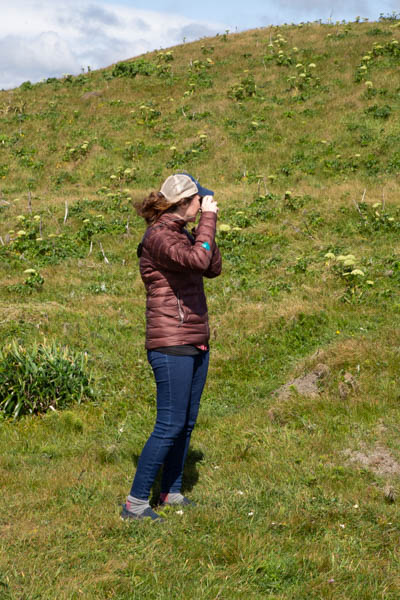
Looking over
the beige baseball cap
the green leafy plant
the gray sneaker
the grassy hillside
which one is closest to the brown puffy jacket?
the beige baseball cap

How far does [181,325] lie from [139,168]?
51.6 ft

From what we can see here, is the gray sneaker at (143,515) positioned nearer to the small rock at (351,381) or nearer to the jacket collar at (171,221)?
the jacket collar at (171,221)

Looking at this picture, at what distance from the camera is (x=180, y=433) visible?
3.98m

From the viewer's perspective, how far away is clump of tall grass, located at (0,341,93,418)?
659cm

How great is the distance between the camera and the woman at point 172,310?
3.81m

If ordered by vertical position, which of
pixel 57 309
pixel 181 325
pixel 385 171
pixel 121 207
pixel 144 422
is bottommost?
pixel 144 422

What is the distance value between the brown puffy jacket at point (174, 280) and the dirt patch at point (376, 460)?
206 centimetres

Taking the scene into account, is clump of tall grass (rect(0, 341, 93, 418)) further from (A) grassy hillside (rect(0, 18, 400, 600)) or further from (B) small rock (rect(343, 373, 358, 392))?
(B) small rock (rect(343, 373, 358, 392))

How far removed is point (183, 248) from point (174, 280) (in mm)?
280

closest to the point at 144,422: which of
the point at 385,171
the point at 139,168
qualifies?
the point at 385,171

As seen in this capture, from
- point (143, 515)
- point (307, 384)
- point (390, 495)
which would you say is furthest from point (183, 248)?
point (307, 384)

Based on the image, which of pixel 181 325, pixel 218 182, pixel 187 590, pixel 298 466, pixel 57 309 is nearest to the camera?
pixel 187 590

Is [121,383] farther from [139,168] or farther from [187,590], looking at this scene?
[139,168]

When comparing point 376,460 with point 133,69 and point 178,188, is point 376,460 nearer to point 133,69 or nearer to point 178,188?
point 178,188
